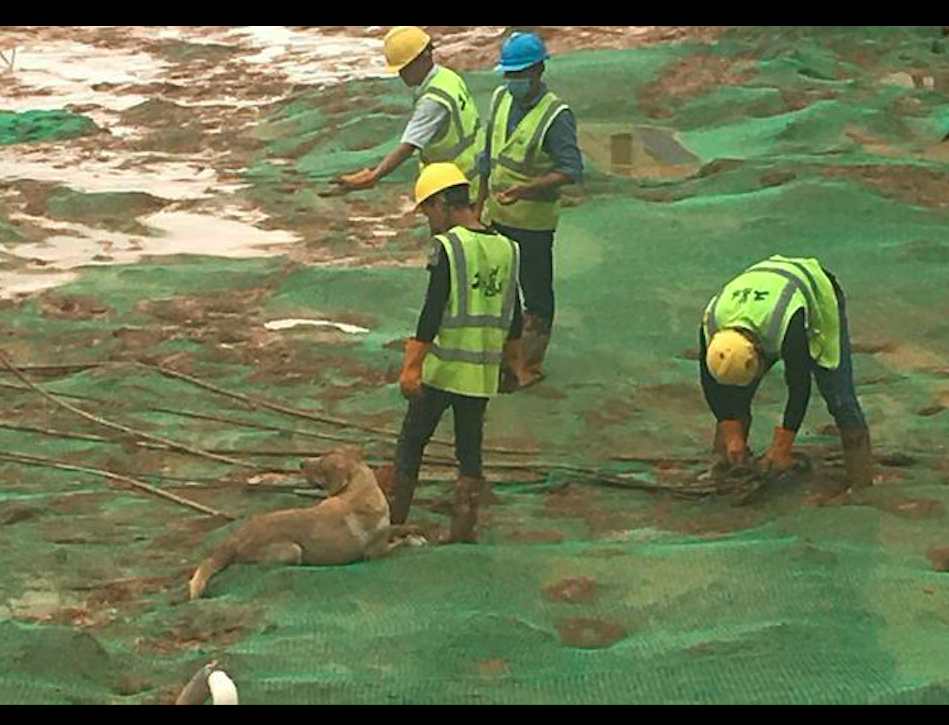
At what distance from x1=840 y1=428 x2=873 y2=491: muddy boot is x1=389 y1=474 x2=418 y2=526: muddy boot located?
1770 mm

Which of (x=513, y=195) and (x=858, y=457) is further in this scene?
(x=513, y=195)

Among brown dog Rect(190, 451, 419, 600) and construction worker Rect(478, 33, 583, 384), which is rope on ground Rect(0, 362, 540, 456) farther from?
brown dog Rect(190, 451, 419, 600)

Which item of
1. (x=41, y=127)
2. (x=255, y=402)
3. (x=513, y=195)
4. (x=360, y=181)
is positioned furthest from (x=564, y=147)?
(x=41, y=127)

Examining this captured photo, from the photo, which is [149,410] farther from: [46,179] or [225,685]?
[46,179]

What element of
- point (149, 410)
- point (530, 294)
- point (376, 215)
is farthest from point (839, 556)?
point (376, 215)

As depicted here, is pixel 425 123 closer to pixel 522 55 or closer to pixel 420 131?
pixel 420 131

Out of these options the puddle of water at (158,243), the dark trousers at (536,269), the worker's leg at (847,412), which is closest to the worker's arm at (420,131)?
the dark trousers at (536,269)

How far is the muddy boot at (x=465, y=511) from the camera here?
22.0ft

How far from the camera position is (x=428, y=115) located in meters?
8.50

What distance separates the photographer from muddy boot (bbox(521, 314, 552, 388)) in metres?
8.98

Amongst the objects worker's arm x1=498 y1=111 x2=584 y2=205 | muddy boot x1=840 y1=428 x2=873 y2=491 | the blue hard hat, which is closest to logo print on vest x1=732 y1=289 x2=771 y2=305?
muddy boot x1=840 y1=428 x2=873 y2=491

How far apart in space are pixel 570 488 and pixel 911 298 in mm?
3380

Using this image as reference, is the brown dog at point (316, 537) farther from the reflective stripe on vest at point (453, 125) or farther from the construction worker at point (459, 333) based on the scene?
the reflective stripe on vest at point (453, 125)

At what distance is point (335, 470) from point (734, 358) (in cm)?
158
